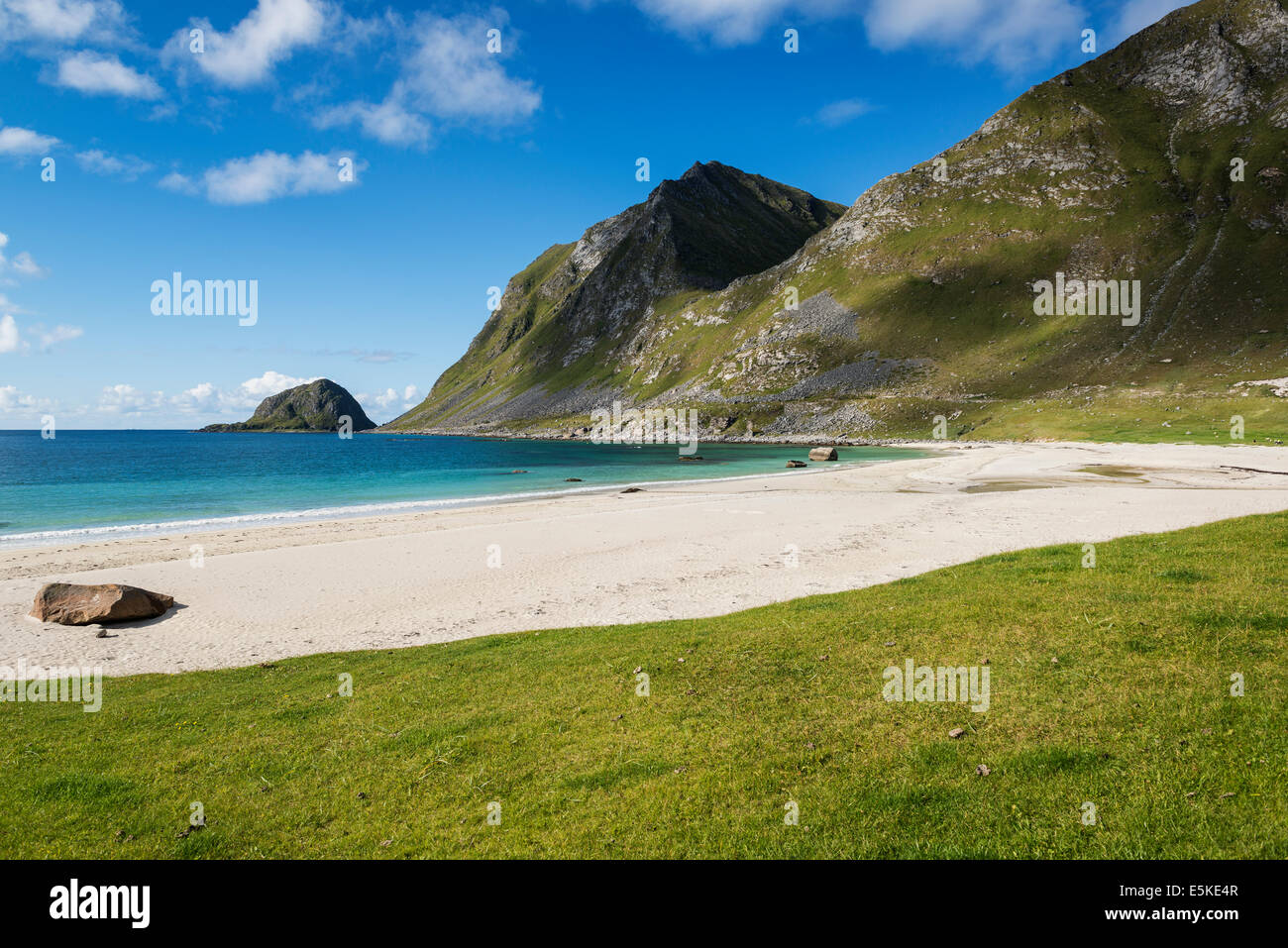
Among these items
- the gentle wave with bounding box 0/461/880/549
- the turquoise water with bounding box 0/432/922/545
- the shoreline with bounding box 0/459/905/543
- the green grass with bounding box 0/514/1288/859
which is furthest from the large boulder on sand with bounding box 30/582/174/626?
the turquoise water with bounding box 0/432/922/545

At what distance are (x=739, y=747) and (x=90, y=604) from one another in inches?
915

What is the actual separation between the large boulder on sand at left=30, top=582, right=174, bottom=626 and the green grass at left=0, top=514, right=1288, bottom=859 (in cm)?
731

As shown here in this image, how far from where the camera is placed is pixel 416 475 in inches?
3634

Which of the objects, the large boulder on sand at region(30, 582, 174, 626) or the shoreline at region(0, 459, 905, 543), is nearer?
the large boulder on sand at region(30, 582, 174, 626)

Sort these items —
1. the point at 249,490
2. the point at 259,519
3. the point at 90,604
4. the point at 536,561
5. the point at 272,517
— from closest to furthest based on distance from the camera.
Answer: the point at 90,604
the point at 536,561
the point at 259,519
the point at 272,517
the point at 249,490

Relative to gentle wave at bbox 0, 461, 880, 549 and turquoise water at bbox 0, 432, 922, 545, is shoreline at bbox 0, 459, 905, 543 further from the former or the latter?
turquoise water at bbox 0, 432, 922, 545

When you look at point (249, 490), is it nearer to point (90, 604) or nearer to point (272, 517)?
point (272, 517)

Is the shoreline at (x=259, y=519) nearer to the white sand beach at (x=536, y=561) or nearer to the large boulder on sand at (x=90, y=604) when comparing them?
the white sand beach at (x=536, y=561)

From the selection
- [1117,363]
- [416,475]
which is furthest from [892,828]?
[1117,363]

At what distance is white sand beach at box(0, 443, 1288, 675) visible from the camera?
1981cm

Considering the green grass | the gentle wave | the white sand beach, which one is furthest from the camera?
the gentle wave

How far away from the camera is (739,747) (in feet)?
32.0

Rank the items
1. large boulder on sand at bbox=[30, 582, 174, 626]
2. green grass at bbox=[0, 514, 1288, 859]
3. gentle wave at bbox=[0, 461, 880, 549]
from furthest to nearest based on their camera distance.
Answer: gentle wave at bbox=[0, 461, 880, 549] → large boulder on sand at bbox=[30, 582, 174, 626] → green grass at bbox=[0, 514, 1288, 859]

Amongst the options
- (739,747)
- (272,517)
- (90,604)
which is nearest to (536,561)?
(90,604)
